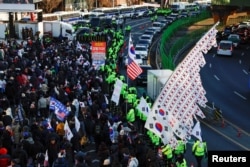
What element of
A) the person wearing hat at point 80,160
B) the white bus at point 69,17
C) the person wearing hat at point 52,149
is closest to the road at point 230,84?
the person wearing hat at point 52,149

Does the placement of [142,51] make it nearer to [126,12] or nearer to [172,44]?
[172,44]

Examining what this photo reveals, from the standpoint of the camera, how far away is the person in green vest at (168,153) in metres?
18.0

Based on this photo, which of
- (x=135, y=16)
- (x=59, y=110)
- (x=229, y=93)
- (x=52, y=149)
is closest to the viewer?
(x=52, y=149)

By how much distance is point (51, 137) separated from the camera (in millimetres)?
17109

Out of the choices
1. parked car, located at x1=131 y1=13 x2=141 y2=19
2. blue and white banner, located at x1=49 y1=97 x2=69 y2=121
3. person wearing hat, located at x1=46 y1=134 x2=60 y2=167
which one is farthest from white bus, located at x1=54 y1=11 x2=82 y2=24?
person wearing hat, located at x1=46 y1=134 x2=60 y2=167

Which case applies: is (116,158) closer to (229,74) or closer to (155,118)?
(155,118)

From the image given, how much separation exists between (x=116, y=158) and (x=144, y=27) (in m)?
55.2

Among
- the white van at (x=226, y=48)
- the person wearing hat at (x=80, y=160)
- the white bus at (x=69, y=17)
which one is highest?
the white bus at (x=69, y=17)

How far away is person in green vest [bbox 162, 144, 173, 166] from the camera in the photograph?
58.9ft

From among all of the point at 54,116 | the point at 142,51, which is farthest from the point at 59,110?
the point at 142,51

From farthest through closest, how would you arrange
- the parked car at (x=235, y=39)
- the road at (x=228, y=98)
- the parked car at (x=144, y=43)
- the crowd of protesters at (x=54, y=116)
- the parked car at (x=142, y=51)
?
1. the parked car at (x=235, y=39)
2. the parked car at (x=144, y=43)
3. the parked car at (x=142, y=51)
4. the road at (x=228, y=98)
5. the crowd of protesters at (x=54, y=116)

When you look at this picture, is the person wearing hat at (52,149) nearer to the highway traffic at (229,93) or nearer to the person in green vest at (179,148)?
the person in green vest at (179,148)

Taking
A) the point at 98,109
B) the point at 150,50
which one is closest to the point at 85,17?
the point at 150,50

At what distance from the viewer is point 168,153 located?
18.0 metres
